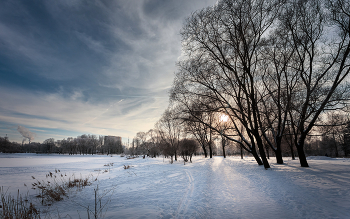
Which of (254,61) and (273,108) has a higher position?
(254,61)

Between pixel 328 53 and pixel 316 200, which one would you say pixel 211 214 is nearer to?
pixel 316 200

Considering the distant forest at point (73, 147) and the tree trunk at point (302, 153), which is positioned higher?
the tree trunk at point (302, 153)

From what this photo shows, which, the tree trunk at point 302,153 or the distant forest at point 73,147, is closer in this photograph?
the tree trunk at point 302,153

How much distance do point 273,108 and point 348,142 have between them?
41.1 m

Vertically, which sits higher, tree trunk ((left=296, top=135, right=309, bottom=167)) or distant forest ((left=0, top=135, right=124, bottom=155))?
tree trunk ((left=296, top=135, right=309, bottom=167))

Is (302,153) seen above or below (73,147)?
above

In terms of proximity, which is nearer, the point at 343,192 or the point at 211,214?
the point at 211,214

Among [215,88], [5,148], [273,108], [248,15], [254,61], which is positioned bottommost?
[5,148]

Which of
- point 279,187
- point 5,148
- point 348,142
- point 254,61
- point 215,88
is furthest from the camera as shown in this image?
point 5,148

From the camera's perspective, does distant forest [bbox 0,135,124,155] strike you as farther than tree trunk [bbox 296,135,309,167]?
Yes

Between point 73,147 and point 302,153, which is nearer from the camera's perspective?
point 302,153

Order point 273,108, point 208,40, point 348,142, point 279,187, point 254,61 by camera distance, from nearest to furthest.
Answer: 1. point 279,187
2. point 208,40
3. point 254,61
4. point 273,108
5. point 348,142

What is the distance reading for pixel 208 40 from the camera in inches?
398

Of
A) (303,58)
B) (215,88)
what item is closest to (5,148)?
(215,88)
